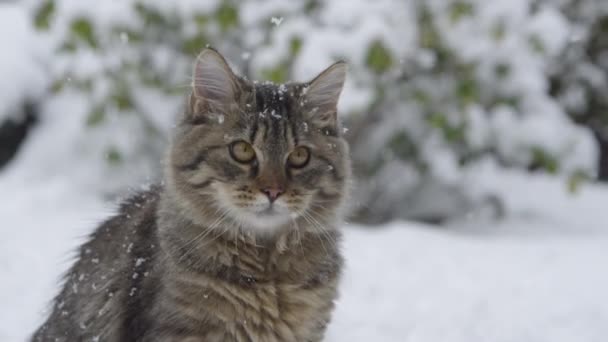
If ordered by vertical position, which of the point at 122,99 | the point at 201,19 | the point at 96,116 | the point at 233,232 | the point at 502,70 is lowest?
the point at 233,232

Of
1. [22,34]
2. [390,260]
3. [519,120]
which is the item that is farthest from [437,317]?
[22,34]

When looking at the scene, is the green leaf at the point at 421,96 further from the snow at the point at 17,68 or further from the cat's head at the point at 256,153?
the snow at the point at 17,68

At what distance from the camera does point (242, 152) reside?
247 cm

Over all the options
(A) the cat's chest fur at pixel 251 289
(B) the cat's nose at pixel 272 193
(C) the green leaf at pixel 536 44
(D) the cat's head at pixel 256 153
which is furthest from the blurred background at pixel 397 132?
(B) the cat's nose at pixel 272 193

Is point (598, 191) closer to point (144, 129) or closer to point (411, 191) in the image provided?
point (411, 191)

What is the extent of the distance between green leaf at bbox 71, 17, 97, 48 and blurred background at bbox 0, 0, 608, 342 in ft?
0.06

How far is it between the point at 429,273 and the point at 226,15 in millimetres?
2426

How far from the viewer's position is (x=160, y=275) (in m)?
2.42

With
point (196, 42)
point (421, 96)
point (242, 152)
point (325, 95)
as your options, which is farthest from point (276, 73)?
point (242, 152)

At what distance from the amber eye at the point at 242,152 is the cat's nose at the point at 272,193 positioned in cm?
13

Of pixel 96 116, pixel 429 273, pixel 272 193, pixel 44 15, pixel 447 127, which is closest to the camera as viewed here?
pixel 272 193

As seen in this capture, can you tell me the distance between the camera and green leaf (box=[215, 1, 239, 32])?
18.7ft

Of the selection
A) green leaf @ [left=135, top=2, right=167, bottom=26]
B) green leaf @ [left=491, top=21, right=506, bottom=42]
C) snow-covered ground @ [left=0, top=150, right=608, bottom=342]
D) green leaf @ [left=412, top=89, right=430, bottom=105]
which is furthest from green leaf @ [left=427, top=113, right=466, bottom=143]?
green leaf @ [left=135, top=2, right=167, bottom=26]

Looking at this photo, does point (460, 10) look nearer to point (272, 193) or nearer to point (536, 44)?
point (536, 44)
